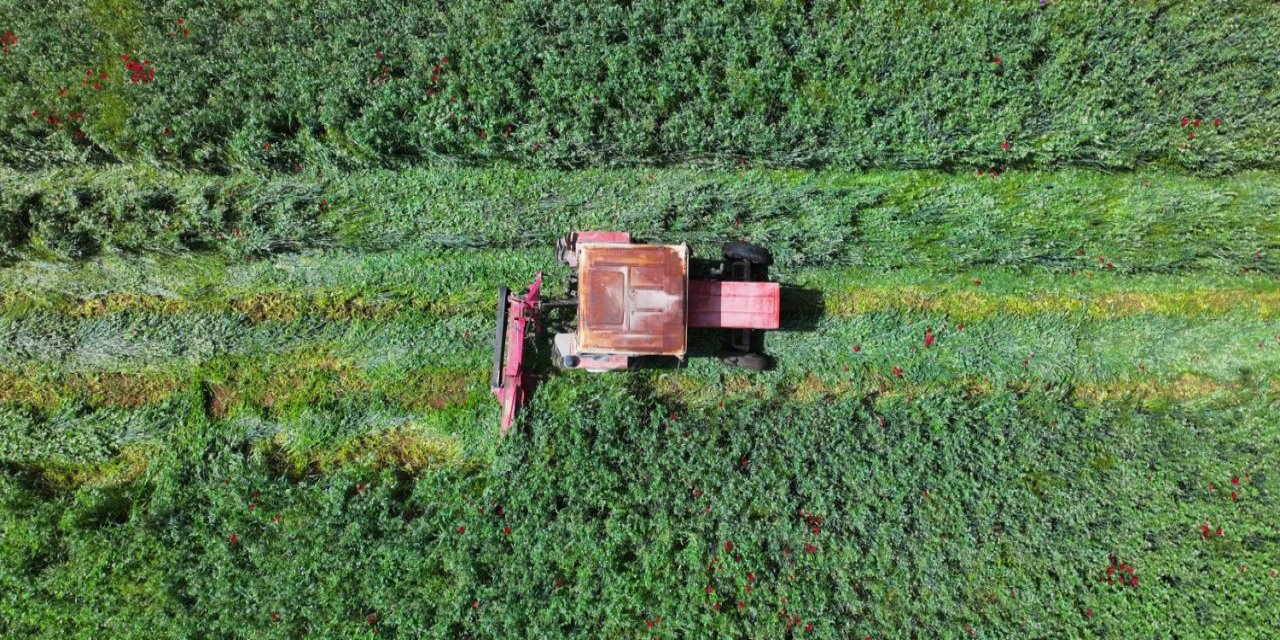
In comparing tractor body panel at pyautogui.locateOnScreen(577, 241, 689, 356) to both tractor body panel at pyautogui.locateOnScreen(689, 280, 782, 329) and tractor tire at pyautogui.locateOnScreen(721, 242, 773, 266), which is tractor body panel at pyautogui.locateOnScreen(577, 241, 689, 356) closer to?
tractor body panel at pyautogui.locateOnScreen(689, 280, 782, 329)

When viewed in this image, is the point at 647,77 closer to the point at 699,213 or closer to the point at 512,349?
the point at 699,213

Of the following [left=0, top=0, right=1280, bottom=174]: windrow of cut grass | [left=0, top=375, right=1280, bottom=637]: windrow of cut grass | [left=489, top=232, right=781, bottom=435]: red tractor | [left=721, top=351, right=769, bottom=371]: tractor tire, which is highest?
[left=0, top=0, right=1280, bottom=174]: windrow of cut grass


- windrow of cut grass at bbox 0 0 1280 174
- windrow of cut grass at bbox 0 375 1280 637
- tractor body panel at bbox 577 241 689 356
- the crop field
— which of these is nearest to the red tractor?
tractor body panel at bbox 577 241 689 356

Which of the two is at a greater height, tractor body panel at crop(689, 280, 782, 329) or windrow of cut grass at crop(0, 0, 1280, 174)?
windrow of cut grass at crop(0, 0, 1280, 174)

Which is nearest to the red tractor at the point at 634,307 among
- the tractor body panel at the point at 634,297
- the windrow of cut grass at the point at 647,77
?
the tractor body panel at the point at 634,297

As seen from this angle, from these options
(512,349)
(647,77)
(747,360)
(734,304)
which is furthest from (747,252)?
(512,349)
